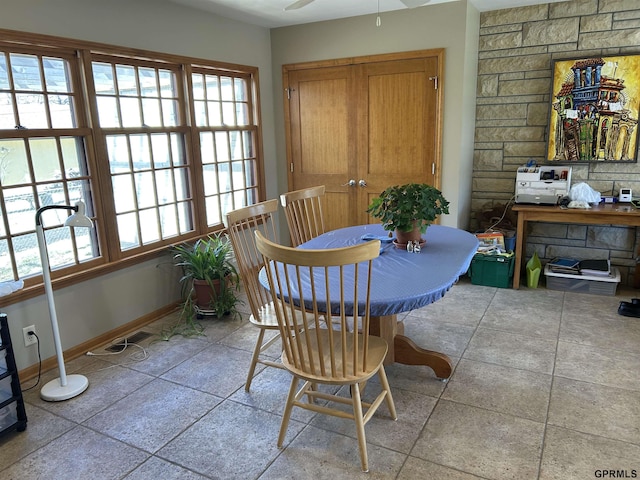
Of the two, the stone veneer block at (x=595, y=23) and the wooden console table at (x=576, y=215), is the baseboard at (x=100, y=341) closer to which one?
the wooden console table at (x=576, y=215)

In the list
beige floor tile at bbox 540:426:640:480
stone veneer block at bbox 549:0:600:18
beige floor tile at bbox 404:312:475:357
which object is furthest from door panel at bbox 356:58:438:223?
beige floor tile at bbox 540:426:640:480

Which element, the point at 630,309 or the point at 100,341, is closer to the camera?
the point at 100,341

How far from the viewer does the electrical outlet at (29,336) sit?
8.91 feet

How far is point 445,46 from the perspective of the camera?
387 centimetres

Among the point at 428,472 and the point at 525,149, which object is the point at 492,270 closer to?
the point at 525,149

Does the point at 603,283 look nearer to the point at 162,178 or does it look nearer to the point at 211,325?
the point at 211,325

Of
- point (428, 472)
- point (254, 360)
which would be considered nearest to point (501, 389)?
point (428, 472)

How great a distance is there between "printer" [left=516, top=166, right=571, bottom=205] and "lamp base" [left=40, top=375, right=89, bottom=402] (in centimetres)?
353

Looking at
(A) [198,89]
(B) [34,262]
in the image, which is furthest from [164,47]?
(B) [34,262]

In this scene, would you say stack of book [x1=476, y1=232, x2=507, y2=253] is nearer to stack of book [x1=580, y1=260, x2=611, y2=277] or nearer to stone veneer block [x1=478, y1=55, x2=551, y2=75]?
stack of book [x1=580, y1=260, x2=611, y2=277]

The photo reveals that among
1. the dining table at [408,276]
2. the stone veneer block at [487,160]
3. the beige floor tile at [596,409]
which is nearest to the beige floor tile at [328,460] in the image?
the dining table at [408,276]

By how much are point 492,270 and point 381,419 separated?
223 cm

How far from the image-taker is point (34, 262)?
9.27 ft

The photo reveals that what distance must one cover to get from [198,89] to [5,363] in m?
2.57
